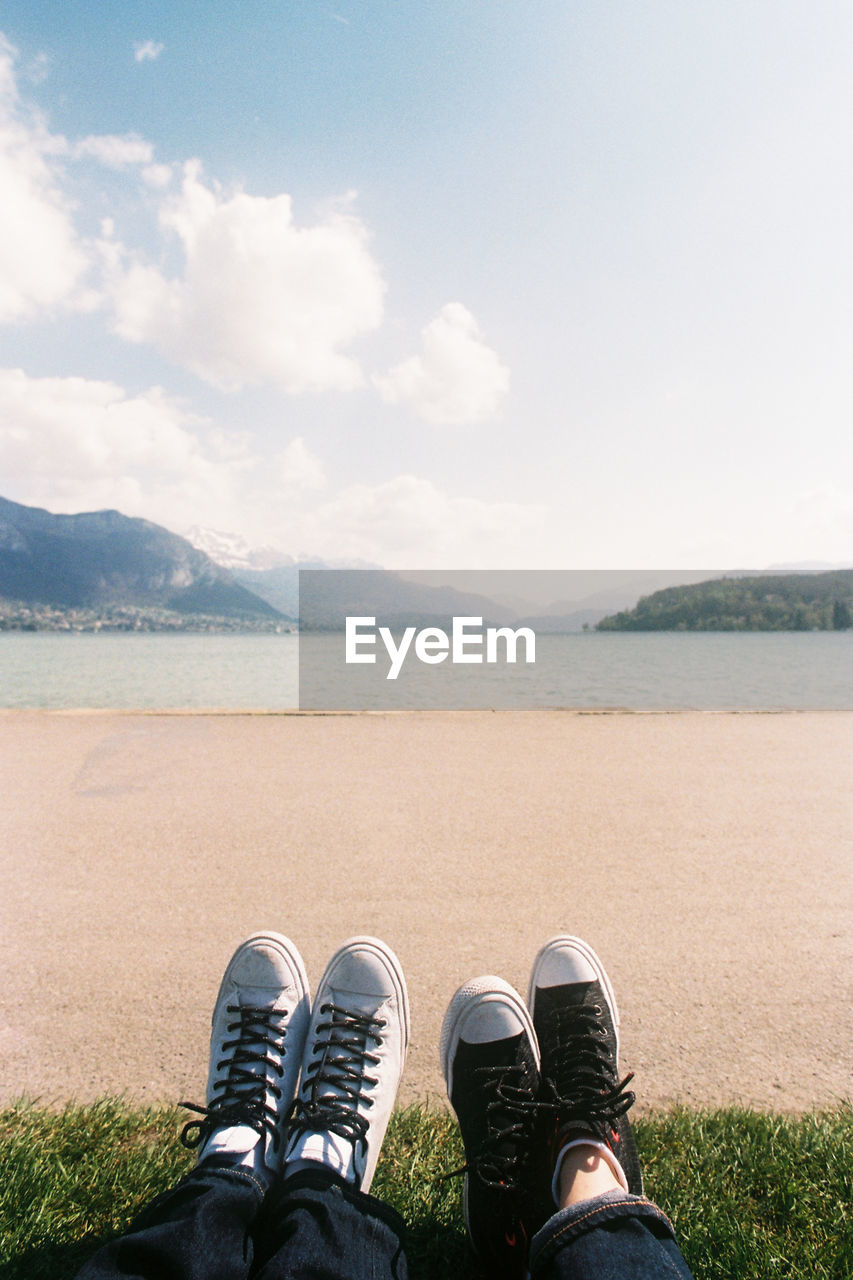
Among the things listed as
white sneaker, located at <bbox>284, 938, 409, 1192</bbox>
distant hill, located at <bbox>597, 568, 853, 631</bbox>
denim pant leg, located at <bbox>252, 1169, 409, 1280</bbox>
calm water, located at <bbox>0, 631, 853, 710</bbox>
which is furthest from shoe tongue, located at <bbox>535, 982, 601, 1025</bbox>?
distant hill, located at <bbox>597, 568, 853, 631</bbox>

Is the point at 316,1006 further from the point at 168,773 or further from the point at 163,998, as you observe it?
the point at 168,773

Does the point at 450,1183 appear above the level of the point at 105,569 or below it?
below

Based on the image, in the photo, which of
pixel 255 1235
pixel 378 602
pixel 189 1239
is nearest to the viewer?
pixel 189 1239

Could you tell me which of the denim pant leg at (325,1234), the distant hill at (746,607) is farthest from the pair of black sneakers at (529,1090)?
the distant hill at (746,607)

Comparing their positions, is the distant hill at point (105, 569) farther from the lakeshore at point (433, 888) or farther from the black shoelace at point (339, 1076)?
the black shoelace at point (339, 1076)

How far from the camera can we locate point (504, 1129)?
1.75 metres

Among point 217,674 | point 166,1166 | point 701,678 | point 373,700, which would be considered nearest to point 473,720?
point 166,1166

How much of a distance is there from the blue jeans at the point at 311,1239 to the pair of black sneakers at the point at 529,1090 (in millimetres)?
182

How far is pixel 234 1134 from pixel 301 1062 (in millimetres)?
384

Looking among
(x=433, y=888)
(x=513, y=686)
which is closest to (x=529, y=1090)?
(x=433, y=888)

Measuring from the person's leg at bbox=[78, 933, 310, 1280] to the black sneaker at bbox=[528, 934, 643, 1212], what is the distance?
2.36 ft

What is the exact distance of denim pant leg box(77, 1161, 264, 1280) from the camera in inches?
51.0

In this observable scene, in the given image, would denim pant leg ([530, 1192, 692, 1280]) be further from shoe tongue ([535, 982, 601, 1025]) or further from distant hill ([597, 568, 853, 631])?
distant hill ([597, 568, 853, 631])

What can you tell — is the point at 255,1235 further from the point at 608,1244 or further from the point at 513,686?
the point at 513,686
